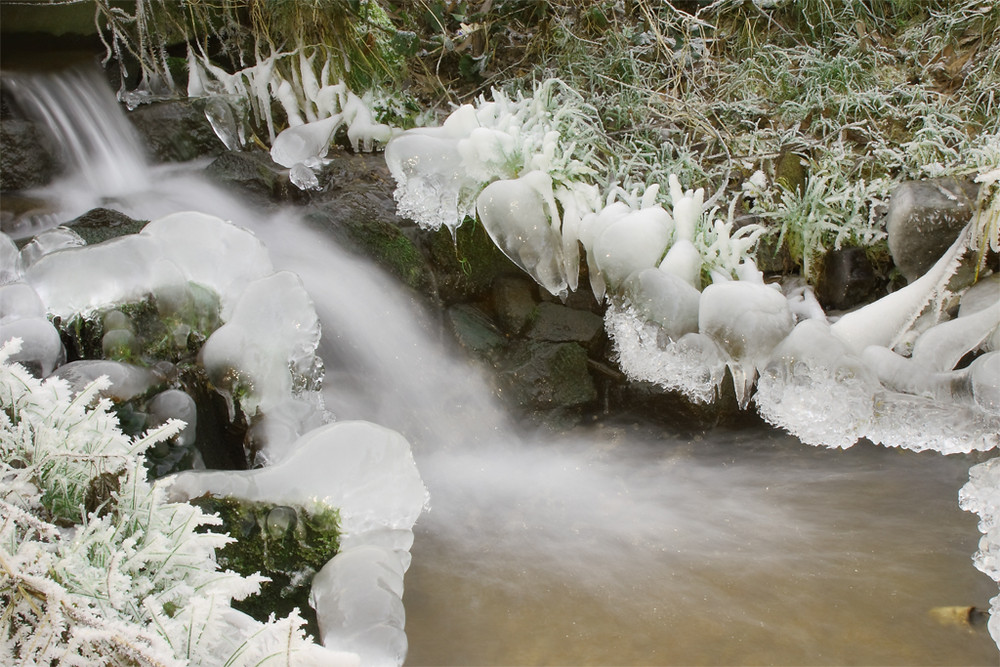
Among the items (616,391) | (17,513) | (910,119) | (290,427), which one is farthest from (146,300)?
(910,119)

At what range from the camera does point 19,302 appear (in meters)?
2.34

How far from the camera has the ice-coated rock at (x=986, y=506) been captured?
2248 mm

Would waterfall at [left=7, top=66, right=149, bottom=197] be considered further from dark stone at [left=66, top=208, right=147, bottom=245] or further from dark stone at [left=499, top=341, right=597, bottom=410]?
dark stone at [left=499, top=341, right=597, bottom=410]

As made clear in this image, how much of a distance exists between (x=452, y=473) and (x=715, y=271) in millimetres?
1261

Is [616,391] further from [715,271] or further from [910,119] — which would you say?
[910,119]

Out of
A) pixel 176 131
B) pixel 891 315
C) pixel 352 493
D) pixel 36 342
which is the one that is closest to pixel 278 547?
pixel 352 493

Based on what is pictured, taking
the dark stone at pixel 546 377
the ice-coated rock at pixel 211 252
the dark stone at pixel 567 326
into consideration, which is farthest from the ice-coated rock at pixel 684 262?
the ice-coated rock at pixel 211 252

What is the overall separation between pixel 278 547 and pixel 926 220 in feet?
8.86

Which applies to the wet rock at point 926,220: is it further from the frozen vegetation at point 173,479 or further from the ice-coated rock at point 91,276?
the ice-coated rock at point 91,276

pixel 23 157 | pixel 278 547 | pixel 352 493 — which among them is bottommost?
pixel 278 547

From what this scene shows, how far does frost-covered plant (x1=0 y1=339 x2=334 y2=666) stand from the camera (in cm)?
120

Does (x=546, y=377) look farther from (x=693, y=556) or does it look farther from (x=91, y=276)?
(x=91, y=276)

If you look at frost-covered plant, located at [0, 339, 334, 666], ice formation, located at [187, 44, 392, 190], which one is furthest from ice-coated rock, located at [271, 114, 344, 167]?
frost-covered plant, located at [0, 339, 334, 666]

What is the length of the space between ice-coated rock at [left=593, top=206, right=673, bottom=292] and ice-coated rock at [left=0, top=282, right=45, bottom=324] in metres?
1.91
